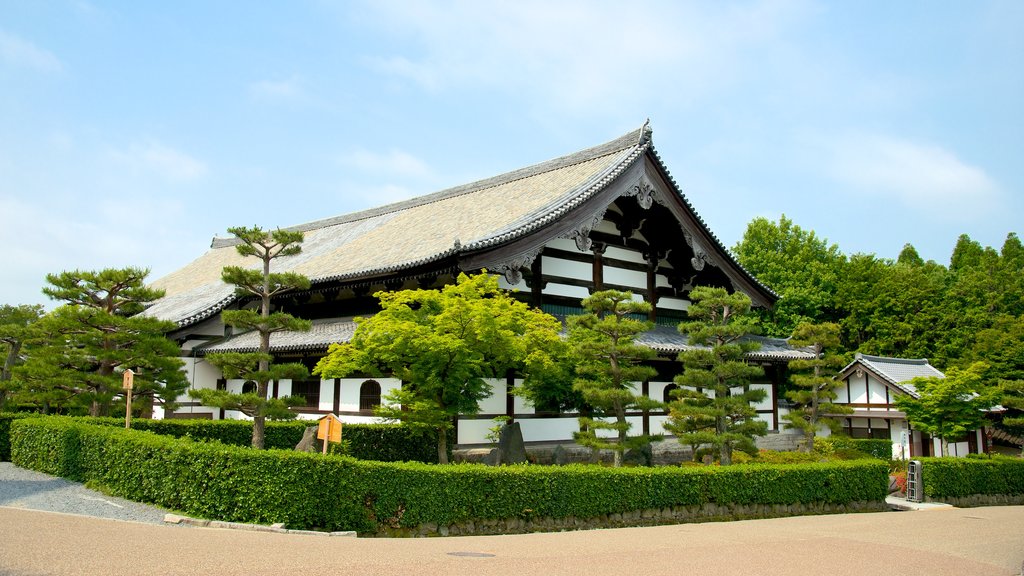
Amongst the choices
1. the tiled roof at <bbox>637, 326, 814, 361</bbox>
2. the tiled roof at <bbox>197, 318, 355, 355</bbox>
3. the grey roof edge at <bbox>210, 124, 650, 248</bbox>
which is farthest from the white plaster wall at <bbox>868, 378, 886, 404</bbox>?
the tiled roof at <bbox>197, 318, 355, 355</bbox>

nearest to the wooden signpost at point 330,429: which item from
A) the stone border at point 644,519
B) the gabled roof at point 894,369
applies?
the stone border at point 644,519

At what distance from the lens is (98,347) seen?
17516 mm

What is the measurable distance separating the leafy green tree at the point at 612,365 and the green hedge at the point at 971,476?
9.38 meters

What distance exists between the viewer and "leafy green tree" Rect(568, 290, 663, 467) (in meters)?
15.5

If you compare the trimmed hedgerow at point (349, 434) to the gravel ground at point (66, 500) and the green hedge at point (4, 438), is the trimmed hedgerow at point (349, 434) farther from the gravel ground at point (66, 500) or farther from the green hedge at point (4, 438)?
the gravel ground at point (66, 500)

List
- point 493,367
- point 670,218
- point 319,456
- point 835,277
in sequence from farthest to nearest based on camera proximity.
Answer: point 835,277, point 670,218, point 493,367, point 319,456

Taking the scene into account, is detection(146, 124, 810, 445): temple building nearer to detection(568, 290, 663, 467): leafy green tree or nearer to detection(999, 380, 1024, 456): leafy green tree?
detection(568, 290, 663, 467): leafy green tree

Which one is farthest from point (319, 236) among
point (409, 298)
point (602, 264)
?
point (409, 298)

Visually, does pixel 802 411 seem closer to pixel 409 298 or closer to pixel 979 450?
pixel 409 298

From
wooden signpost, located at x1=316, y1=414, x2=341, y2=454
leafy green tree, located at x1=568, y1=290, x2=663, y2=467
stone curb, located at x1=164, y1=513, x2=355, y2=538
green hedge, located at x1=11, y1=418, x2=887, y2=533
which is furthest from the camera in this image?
leafy green tree, located at x1=568, y1=290, x2=663, y2=467

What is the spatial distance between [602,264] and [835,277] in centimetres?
2787

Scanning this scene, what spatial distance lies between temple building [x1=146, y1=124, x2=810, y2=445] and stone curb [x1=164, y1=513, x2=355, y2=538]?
8.09 m

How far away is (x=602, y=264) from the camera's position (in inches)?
872

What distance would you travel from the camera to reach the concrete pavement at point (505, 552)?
7531 millimetres
